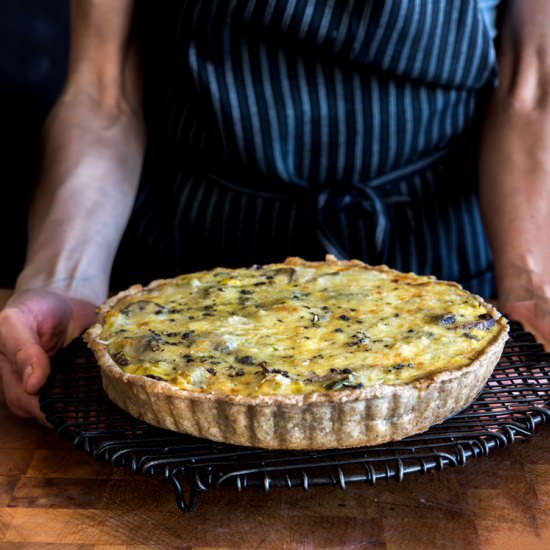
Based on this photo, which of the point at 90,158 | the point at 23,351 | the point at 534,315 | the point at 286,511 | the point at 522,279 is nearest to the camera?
the point at 286,511

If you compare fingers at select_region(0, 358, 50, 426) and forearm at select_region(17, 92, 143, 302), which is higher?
forearm at select_region(17, 92, 143, 302)

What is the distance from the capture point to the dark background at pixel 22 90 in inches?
148

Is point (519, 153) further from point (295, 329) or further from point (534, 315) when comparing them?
point (295, 329)

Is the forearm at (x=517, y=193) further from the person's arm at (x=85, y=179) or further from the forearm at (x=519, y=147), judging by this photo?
the person's arm at (x=85, y=179)

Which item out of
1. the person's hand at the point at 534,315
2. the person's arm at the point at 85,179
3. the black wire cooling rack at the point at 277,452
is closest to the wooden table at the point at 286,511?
the black wire cooling rack at the point at 277,452

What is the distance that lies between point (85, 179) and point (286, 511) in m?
1.29

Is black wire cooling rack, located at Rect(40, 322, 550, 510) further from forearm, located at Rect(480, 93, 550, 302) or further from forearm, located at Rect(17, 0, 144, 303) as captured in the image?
forearm, located at Rect(17, 0, 144, 303)

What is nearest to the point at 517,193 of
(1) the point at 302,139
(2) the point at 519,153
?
(2) the point at 519,153

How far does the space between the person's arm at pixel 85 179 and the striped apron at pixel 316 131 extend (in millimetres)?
123

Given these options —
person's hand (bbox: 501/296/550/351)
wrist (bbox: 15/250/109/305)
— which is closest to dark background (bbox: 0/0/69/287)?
wrist (bbox: 15/250/109/305)

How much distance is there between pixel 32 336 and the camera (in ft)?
5.79

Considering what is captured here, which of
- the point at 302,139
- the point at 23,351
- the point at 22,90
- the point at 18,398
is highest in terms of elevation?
the point at 302,139

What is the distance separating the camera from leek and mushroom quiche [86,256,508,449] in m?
1.44

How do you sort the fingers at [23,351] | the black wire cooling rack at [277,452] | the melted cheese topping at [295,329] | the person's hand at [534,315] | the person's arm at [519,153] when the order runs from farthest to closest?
the person's arm at [519,153]
the person's hand at [534,315]
the fingers at [23,351]
the melted cheese topping at [295,329]
the black wire cooling rack at [277,452]
